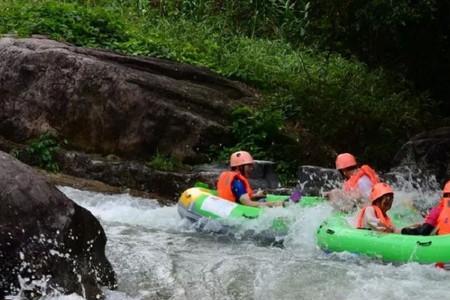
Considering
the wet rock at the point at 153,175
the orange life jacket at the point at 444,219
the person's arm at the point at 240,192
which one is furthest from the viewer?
the wet rock at the point at 153,175

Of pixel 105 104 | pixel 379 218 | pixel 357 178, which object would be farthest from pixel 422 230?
pixel 105 104

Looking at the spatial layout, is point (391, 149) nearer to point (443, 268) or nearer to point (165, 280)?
point (443, 268)

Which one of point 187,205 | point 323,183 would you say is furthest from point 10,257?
point 323,183

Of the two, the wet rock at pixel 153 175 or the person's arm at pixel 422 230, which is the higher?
the person's arm at pixel 422 230

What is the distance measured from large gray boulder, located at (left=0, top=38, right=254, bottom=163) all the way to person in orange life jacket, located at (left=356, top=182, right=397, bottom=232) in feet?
15.8

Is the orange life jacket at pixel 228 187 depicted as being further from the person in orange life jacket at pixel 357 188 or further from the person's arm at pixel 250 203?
the person in orange life jacket at pixel 357 188

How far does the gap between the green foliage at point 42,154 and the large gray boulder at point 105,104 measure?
0.39 metres

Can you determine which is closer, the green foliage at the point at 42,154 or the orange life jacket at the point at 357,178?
the orange life jacket at the point at 357,178

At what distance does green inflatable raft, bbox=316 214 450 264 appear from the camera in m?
6.93

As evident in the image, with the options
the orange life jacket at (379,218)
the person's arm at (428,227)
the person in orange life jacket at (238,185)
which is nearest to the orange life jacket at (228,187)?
the person in orange life jacket at (238,185)

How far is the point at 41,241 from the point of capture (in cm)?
522

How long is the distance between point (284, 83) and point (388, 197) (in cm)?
652

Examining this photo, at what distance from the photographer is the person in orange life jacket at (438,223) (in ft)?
24.0

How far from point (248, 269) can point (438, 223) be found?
2.00 metres
